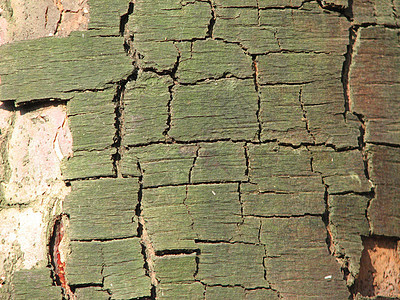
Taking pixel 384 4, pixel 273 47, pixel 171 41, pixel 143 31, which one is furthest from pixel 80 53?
pixel 384 4

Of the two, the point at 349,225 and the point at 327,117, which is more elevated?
the point at 327,117

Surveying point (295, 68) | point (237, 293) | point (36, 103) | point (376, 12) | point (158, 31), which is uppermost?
point (376, 12)

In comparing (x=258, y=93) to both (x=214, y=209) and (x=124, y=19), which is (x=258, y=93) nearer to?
(x=214, y=209)

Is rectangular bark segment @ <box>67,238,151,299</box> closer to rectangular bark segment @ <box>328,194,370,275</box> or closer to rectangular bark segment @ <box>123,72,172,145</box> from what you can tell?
rectangular bark segment @ <box>123,72,172,145</box>

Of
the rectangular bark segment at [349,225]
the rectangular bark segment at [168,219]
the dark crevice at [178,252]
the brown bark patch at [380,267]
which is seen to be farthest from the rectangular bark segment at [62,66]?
the brown bark patch at [380,267]

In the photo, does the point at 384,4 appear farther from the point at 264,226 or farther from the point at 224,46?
the point at 264,226

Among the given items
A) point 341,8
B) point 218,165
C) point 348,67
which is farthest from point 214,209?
point 341,8

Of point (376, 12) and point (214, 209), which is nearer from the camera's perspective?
point (214, 209)

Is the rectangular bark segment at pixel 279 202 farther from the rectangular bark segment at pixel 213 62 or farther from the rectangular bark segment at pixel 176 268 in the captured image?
the rectangular bark segment at pixel 213 62
